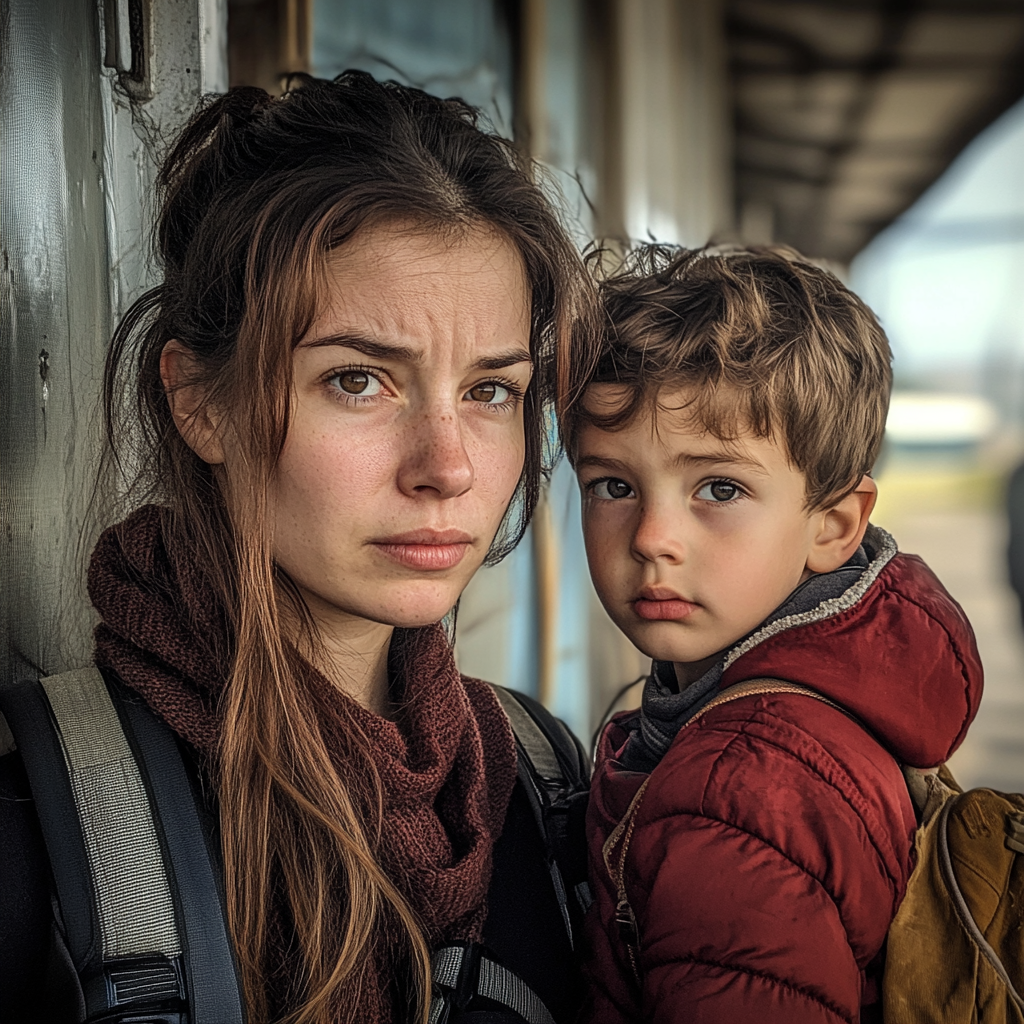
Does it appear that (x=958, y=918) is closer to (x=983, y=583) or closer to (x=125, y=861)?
(x=125, y=861)

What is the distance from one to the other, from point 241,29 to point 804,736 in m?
1.77

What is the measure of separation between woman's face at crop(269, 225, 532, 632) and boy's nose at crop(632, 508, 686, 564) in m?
0.17

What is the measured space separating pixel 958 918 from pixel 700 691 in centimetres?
32

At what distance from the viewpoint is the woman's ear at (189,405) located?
107 centimetres

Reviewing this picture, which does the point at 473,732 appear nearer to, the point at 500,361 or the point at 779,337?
the point at 500,361

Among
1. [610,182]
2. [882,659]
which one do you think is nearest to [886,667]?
[882,659]

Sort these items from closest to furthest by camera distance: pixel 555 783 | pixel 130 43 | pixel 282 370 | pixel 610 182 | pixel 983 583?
pixel 282 370, pixel 555 783, pixel 130 43, pixel 610 182, pixel 983 583

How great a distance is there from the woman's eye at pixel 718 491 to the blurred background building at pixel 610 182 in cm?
35

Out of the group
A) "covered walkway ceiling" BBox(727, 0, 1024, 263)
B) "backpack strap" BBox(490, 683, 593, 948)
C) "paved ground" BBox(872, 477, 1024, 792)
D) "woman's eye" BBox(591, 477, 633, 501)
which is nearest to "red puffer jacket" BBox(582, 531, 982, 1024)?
"backpack strap" BBox(490, 683, 593, 948)

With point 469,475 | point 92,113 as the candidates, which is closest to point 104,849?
point 469,475

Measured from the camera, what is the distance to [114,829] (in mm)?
879

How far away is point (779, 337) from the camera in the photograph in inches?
44.4

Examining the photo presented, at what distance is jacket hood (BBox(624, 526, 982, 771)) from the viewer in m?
1.03

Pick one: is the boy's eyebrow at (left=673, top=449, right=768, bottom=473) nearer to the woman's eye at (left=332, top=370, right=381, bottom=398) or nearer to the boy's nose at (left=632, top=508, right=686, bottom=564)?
the boy's nose at (left=632, top=508, right=686, bottom=564)
